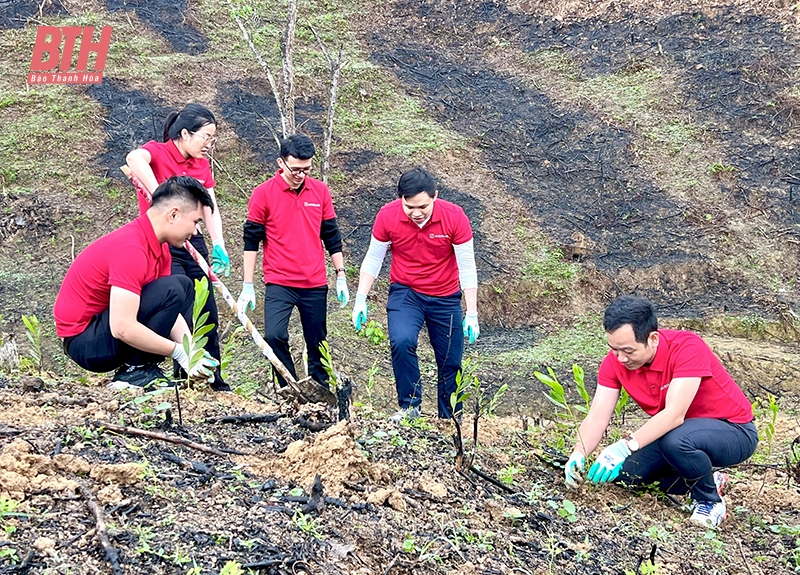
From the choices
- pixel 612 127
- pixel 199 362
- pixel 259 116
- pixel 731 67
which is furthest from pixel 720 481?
pixel 731 67

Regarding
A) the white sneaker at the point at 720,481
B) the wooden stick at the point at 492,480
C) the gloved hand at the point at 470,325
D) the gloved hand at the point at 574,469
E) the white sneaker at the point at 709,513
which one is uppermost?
the gloved hand at the point at 470,325

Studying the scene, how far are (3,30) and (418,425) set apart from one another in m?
11.0

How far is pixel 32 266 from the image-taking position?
320 inches

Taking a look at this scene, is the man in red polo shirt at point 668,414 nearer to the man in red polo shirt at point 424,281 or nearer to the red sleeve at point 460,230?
the man in red polo shirt at point 424,281

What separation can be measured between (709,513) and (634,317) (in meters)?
1.00

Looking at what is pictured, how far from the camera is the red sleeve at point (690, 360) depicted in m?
3.45

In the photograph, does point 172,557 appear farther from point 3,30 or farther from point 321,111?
point 3,30

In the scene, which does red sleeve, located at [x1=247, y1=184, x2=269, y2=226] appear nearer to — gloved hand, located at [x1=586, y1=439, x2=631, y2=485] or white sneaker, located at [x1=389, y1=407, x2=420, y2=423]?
white sneaker, located at [x1=389, y1=407, x2=420, y2=423]

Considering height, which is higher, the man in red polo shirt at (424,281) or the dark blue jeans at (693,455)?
the man in red polo shirt at (424,281)

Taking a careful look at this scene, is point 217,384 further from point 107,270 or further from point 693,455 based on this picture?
point 693,455

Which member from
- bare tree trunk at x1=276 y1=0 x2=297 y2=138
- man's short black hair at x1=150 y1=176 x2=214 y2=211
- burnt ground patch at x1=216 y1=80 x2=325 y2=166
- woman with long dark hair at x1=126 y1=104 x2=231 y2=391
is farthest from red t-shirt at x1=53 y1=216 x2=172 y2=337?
burnt ground patch at x1=216 y1=80 x2=325 y2=166

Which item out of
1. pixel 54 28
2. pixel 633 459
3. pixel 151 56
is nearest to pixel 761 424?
pixel 633 459

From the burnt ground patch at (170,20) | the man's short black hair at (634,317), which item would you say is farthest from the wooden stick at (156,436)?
the burnt ground patch at (170,20)

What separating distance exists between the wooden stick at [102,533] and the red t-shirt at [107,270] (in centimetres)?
153
